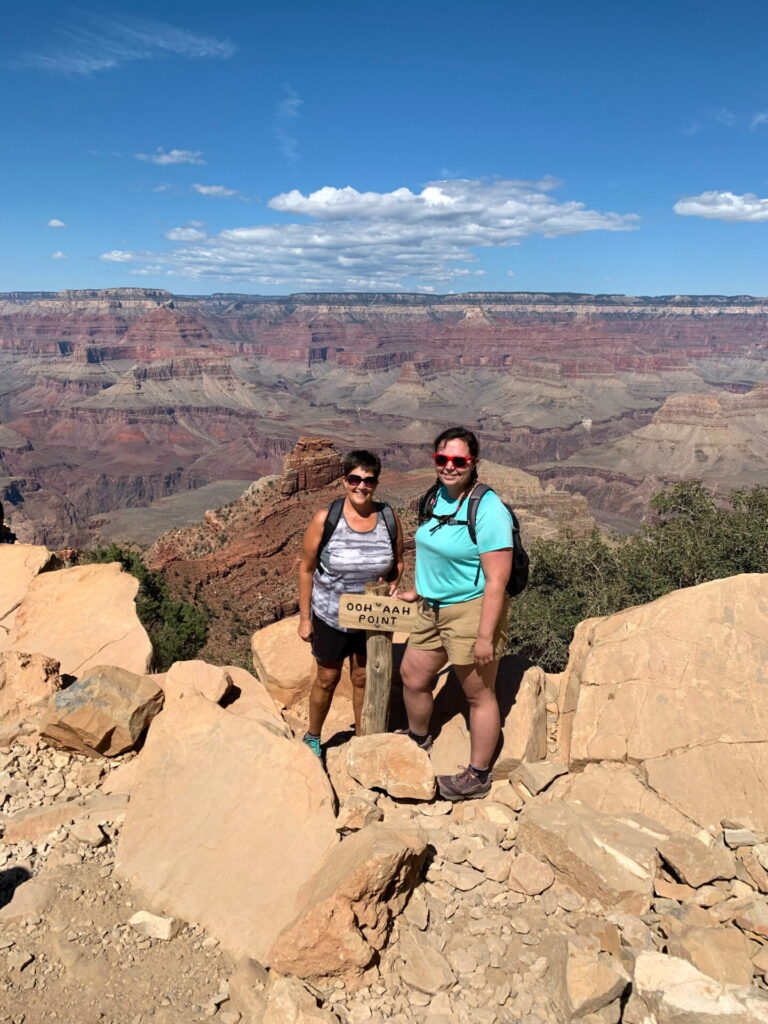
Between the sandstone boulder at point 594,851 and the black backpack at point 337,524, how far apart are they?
2.02 m

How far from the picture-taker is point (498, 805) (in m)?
4.73

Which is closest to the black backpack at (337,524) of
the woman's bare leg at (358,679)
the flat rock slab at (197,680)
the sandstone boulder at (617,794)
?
the woman's bare leg at (358,679)

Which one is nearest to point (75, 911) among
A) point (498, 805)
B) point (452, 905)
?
point (452, 905)

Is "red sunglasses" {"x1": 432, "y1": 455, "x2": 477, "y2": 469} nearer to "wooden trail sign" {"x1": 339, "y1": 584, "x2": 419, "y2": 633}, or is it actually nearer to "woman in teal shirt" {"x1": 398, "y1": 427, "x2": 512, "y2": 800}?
"woman in teal shirt" {"x1": 398, "y1": 427, "x2": 512, "y2": 800}

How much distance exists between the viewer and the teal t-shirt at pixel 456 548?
4.25m

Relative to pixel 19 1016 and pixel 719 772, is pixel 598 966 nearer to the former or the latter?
pixel 719 772

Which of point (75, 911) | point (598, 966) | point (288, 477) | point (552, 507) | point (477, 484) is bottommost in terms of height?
point (552, 507)

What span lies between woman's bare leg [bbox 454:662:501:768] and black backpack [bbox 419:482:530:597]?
619 mm

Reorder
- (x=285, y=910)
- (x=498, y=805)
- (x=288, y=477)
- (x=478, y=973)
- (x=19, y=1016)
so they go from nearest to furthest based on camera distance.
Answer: (x=19, y=1016) → (x=478, y=973) → (x=285, y=910) → (x=498, y=805) → (x=288, y=477)

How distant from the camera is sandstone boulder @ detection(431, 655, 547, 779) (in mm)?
5113

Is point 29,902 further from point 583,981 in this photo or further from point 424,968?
point 583,981

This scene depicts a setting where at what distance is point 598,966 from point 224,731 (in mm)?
2860

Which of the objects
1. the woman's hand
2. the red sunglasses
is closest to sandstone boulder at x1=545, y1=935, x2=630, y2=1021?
the woman's hand

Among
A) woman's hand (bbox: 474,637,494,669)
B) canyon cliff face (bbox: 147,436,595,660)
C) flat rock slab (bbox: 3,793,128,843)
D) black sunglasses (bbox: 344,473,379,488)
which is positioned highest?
black sunglasses (bbox: 344,473,379,488)
